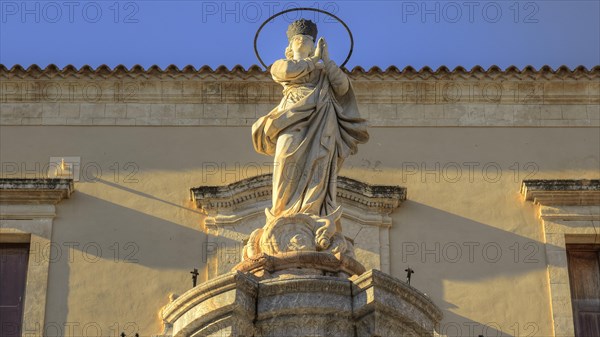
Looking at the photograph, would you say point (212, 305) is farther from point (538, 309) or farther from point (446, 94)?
point (446, 94)

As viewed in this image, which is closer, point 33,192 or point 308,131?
point 308,131

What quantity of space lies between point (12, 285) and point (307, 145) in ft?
19.2

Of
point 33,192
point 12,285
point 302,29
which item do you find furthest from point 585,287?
point 12,285

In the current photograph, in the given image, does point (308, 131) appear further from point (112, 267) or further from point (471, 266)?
point (112, 267)

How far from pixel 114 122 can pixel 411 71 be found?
3.13 meters

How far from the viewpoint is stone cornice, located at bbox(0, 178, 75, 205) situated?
672 inches

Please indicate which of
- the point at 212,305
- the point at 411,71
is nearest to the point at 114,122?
the point at 411,71

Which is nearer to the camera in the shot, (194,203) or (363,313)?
(363,313)

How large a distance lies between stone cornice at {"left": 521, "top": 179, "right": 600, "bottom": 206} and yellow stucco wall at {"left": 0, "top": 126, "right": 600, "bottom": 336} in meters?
0.21

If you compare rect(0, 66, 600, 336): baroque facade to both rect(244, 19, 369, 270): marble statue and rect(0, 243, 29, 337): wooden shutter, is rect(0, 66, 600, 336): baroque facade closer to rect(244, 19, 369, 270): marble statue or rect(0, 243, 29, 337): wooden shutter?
rect(0, 243, 29, 337): wooden shutter

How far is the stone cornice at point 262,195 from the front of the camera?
1691cm

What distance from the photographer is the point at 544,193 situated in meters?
17.0

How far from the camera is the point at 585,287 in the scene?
16828 millimetres

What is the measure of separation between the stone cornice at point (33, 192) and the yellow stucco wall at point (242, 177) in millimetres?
193
